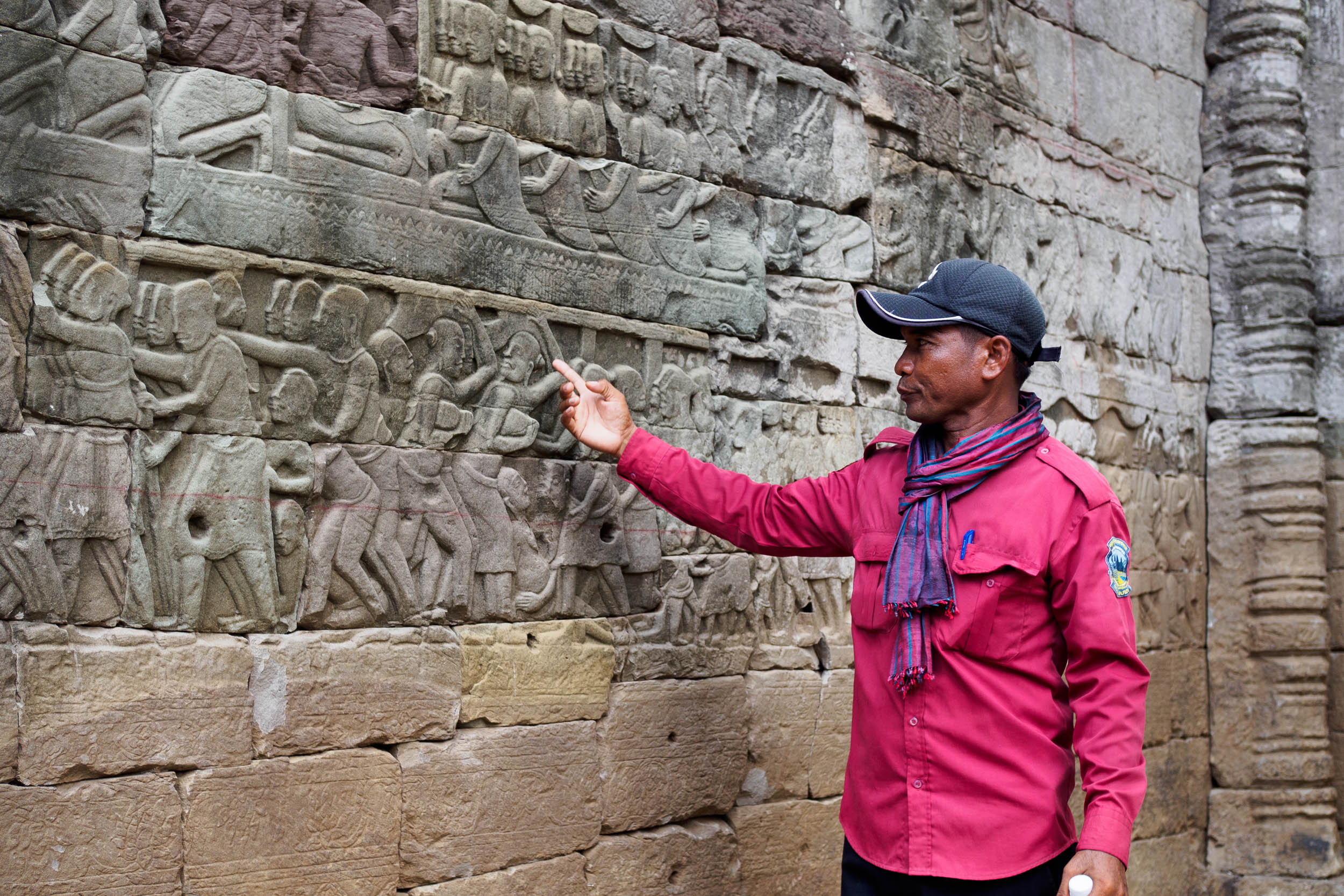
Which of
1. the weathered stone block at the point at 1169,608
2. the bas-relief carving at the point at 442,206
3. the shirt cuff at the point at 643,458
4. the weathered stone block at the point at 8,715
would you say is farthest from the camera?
the weathered stone block at the point at 1169,608

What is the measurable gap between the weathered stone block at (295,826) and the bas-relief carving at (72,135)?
1399 millimetres

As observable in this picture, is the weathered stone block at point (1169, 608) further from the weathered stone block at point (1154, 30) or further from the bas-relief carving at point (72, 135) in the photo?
the bas-relief carving at point (72, 135)

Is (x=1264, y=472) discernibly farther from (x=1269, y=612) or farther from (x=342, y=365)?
(x=342, y=365)

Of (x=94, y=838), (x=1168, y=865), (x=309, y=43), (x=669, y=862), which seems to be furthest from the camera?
(x=1168, y=865)

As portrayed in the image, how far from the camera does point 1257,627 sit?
6227 millimetres

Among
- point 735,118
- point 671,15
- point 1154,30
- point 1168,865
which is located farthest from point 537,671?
point 1154,30

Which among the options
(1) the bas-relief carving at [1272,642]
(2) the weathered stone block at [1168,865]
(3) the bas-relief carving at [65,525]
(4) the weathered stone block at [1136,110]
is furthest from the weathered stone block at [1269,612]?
(3) the bas-relief carving at [65,525]

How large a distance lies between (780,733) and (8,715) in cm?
245

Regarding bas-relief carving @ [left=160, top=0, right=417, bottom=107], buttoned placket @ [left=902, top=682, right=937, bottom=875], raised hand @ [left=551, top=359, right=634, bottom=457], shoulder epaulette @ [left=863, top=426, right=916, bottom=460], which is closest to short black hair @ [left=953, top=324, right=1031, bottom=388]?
shoulder epaulette @ [left=863, top=426, right=916, bottom=460]

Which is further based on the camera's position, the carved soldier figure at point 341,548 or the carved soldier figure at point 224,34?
the carved soldier figure at point 341,548

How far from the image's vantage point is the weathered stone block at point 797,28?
439 cm

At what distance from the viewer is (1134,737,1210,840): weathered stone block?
Answer: 232 inches

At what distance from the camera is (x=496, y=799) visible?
3531mm

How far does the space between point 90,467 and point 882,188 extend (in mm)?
3137
